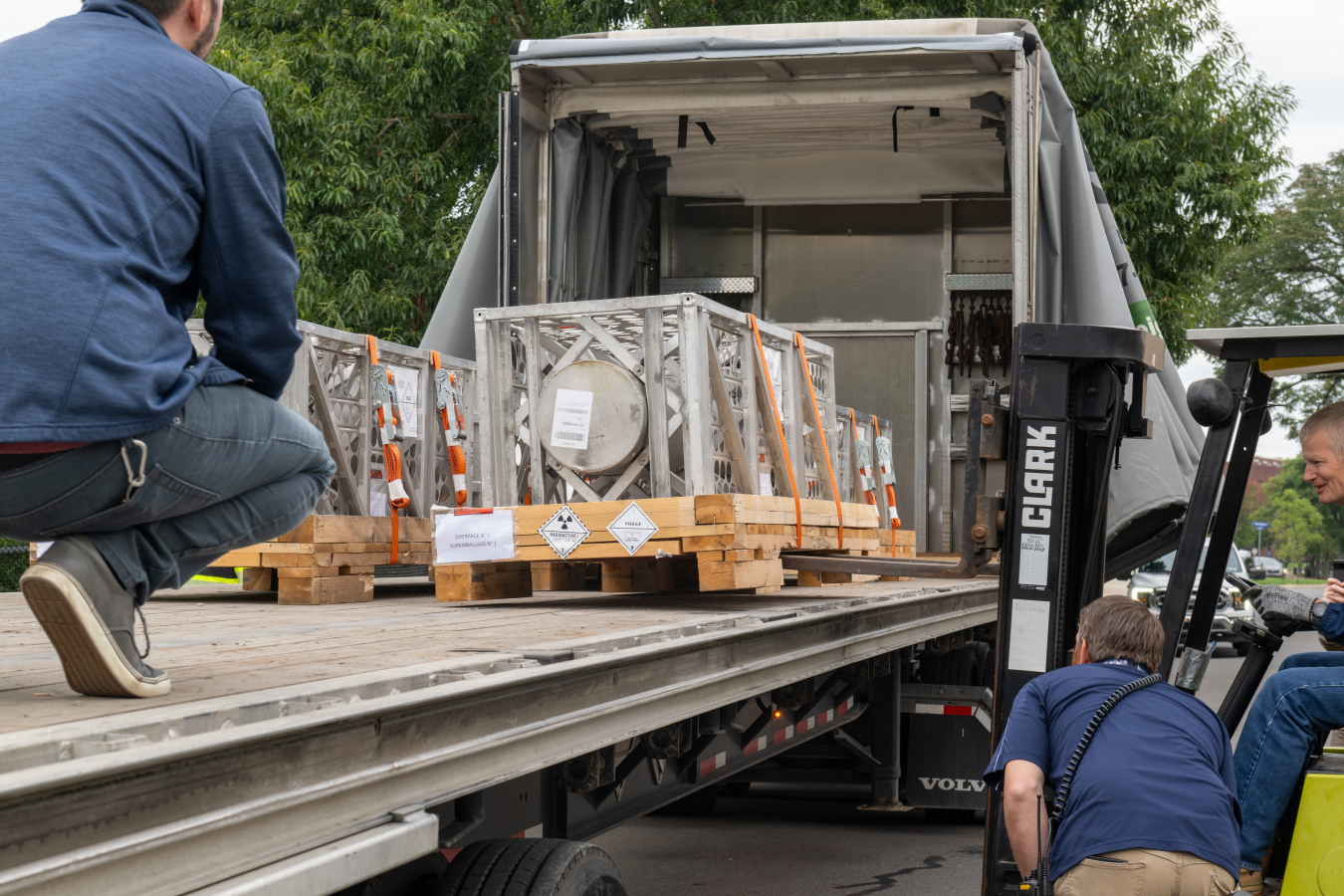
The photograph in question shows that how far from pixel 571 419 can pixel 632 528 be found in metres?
0.48

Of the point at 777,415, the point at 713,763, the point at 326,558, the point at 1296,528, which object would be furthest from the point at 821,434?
the point at 1296,528

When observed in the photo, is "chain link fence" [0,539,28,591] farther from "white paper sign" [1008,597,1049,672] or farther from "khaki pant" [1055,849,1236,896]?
"khaki pant" [1055,849,1236,896]

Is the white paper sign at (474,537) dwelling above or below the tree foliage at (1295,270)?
below

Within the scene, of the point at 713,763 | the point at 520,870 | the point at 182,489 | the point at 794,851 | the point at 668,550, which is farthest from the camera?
the point at 794,851

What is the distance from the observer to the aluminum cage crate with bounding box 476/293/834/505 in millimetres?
4859

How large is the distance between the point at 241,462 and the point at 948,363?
6.66 m

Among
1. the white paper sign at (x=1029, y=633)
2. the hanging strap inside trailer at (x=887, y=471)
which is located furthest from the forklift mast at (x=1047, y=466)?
the hanging strap inside trailer at (x=887, y=471)

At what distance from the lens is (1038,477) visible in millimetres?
4223

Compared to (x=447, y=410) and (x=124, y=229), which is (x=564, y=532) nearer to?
(x=447, y=410)

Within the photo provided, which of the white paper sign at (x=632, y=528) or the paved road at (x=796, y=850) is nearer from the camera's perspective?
the white paper sign at (x=632, y=528)

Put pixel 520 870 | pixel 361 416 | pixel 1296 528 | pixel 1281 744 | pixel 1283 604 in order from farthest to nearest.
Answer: pixel 1296 528 < pixel 361 416 < pixel 1283 604 < pixel 1281 744 < pixel 520 870

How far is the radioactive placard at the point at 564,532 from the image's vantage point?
191 inches

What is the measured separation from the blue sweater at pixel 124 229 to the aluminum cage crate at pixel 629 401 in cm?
255

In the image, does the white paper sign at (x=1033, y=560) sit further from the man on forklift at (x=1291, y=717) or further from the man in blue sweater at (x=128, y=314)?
the man in blue sweater at (x=128, y=314)
